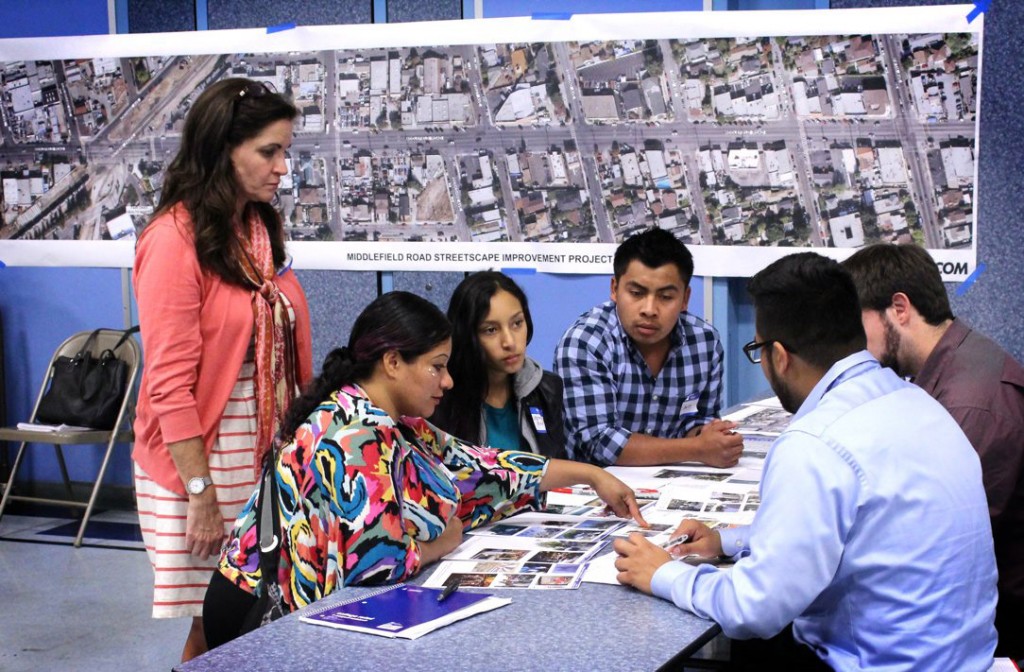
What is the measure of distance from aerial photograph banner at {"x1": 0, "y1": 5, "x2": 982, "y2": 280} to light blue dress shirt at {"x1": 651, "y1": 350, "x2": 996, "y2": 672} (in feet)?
8.34

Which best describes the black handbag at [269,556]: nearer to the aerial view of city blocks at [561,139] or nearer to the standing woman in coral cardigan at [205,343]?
the standing woman in coral cardigan at [205,343]

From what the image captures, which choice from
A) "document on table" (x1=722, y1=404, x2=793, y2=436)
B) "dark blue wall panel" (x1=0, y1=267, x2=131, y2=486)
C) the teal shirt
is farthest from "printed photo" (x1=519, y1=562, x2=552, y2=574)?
"dark blue wall panel" (x1=0, y1=267, x2=131, y2=486)

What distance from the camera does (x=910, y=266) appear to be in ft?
7.54

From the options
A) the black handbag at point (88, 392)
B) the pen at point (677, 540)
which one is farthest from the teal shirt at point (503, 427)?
the black handbag at point (88, 392)

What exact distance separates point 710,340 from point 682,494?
673 millimetres

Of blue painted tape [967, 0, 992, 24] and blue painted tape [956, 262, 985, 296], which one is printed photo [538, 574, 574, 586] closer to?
blue painted tape [956, 262, 985, 296]

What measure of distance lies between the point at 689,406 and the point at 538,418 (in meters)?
0.46

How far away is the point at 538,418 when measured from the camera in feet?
9.34

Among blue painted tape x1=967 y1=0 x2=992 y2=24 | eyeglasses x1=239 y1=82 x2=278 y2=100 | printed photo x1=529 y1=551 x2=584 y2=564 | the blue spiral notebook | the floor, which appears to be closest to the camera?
the blue spiral notebook

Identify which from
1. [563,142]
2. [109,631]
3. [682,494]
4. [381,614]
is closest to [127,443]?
[109,631]

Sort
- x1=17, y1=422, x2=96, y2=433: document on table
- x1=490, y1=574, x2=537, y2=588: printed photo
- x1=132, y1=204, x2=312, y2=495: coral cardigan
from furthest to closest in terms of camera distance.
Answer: x1=17, y1=422, x2=96, y2=433: document on table
x1=132, y1=204, x2=312, y2=495: coral cardigan
x1=490, y1=574, x2=537, y2=588: printed photo

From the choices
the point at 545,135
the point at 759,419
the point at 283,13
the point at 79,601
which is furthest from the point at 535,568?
the point at 283,13

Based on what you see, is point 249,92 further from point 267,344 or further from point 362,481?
point 362,481

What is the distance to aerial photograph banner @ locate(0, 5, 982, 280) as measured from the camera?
156 inches
